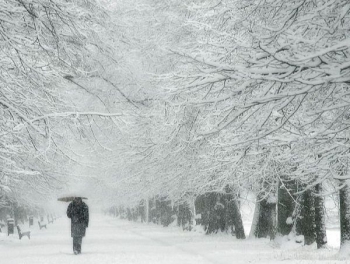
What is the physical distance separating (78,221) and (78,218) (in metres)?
0.22

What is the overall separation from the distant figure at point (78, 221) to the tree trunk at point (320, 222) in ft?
23.0

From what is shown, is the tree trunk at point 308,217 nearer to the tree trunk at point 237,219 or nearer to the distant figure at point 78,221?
the tree trunk at point 237,219

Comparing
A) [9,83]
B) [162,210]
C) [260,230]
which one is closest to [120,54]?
[9,83]

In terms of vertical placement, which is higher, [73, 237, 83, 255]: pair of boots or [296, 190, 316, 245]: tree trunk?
[296, 190, 316, 245]: tree trunk

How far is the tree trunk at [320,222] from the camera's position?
51.8 feet

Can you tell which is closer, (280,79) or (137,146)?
(280,79)

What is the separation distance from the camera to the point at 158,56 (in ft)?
55.5

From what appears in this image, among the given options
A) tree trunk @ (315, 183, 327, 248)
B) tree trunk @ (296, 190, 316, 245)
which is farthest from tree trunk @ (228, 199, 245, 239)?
tree trunk @ (315, 183, 327, 248)

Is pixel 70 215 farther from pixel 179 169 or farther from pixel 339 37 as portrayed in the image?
pixel 339 37

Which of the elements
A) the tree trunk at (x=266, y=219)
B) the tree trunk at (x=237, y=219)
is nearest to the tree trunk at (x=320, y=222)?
the tree trunk at (x=266, y=219)

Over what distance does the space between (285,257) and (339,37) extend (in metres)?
8.19

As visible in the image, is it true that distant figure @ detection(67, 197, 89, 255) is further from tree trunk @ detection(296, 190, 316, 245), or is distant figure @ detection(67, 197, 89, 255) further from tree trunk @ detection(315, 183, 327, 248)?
tree trunk @ detection(315, 183, 327, 248)

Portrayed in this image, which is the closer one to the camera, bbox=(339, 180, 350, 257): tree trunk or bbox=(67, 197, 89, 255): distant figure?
bbox=(339, 180, 350, 257): tree trunk

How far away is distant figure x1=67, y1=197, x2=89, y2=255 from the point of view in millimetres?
16609
